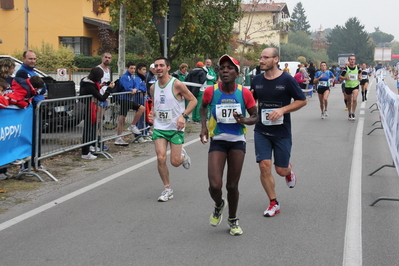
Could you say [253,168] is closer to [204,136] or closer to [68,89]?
[204,136]

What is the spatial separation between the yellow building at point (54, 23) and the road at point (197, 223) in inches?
1257

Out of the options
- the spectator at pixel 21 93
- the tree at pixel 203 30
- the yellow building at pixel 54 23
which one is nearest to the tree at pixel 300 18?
the yellow building at pixel 54 23

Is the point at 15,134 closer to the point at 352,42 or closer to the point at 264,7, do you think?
the point at 264,7

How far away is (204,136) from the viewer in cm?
571

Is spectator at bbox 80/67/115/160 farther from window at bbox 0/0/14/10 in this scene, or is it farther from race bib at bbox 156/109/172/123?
window at bbox 0/0/14/10

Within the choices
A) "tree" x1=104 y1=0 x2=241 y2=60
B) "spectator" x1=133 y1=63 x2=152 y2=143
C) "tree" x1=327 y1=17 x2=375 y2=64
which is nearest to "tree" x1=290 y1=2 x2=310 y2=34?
"tree" x1=327 y1=17 x2=375 y2=64

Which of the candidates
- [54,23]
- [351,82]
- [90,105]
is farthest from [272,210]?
[54,23]

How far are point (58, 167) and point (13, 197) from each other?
2.16m

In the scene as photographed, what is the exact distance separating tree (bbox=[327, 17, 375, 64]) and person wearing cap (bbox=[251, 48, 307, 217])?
11906 centimetres

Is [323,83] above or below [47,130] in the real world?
above

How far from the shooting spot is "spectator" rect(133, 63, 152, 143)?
12.2m

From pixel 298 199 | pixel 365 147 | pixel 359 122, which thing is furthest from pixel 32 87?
pixel 359 122

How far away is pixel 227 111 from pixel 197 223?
1.29 metres

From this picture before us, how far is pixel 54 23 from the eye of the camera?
39.9 m
